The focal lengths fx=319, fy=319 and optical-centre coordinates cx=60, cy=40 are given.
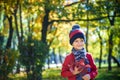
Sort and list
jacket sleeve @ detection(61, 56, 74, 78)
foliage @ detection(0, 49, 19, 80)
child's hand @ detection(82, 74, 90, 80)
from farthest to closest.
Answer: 1. foliage @ detection(0, 49, 19, 80)
2. jacket sleeve @ detection(61, 56, 74, 78)
3. child's hand @ detection(82, 74, 90, 80)

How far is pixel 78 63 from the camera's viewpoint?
4.13 metres

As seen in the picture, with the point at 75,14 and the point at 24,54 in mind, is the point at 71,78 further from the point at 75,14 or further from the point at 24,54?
the point at 75,14

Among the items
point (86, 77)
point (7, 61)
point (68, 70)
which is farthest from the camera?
point (7, 61)

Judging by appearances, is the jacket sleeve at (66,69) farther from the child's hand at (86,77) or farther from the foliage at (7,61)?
the foliage at (7,61)

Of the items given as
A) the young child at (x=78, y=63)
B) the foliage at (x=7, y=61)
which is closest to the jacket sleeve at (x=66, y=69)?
the young child at (x=78, y=63)

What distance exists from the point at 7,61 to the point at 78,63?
11.5m

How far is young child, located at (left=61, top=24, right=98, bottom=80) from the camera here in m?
4.11

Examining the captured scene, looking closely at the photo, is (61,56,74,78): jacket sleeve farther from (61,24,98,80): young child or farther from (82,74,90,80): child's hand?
(82,74,90,80): child's hand

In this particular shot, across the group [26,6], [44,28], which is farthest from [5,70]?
[44,28]

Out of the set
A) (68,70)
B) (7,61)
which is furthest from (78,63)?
(7,61)

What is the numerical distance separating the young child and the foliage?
1117cm

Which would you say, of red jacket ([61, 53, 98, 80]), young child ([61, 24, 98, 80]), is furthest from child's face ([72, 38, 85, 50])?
red jacket ([61, 53, 98, 80])

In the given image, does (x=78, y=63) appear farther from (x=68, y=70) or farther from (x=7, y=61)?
(x=7, y=61)

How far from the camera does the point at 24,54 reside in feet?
48.2
